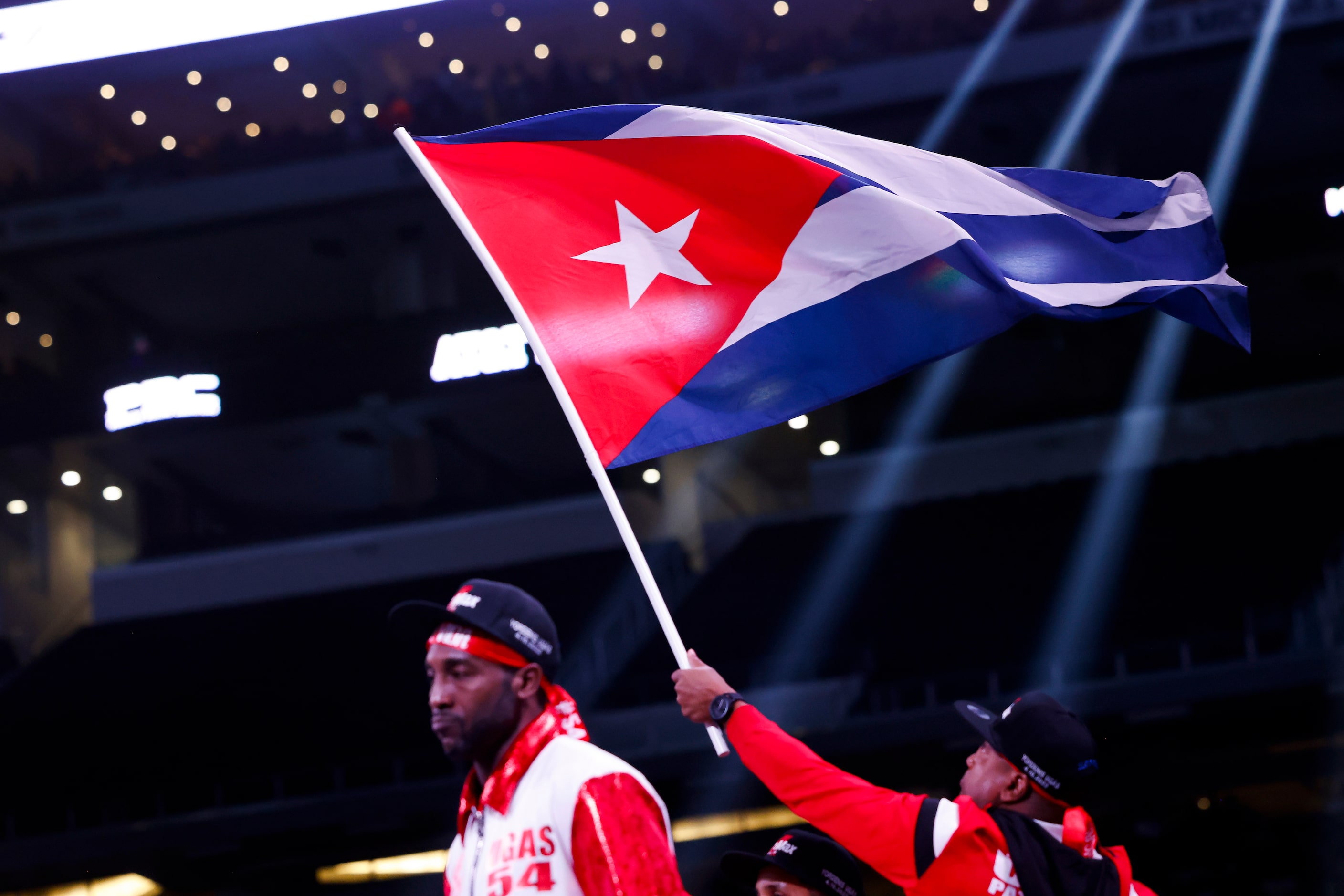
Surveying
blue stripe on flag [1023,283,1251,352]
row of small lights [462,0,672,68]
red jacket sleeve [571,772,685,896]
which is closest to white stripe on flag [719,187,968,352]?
blue stripe on flag [1023,283,1251,352]

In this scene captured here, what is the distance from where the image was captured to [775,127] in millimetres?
3582

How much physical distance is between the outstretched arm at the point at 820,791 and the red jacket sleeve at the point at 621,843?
0.38 meters

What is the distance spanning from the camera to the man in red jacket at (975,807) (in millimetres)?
2414

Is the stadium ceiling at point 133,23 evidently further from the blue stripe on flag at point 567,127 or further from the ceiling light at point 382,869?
the blue stripe on flag at point 567,127

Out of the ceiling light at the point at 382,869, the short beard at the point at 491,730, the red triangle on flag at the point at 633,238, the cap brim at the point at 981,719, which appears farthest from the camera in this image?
the ceiling light at the point at 382,869

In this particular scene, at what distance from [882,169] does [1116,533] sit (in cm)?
1337

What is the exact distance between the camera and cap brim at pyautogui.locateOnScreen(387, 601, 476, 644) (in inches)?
90.5

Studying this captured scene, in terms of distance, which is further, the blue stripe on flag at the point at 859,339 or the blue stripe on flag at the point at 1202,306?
the blue stripe on flag at the point at 1202,306

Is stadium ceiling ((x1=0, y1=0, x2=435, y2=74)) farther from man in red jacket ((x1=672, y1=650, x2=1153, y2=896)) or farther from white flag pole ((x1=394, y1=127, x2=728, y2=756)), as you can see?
man in red jacket ((x1=672, y1=650, x2=1153, y2=896))

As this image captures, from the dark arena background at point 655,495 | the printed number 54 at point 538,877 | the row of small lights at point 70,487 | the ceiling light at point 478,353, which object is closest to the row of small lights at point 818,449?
the dark arena background at point 655,495

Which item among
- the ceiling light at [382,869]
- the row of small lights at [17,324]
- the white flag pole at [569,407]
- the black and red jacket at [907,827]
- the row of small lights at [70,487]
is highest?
the row of small lights at [17,324]

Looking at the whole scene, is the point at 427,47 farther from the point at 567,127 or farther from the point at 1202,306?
the point at 1202,306

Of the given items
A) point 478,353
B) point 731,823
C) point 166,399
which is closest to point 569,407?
point 731,823

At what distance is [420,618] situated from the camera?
237 centimetres
